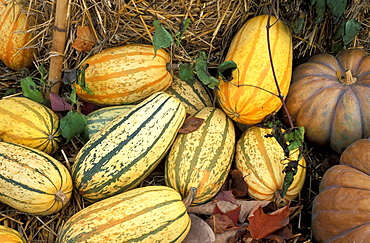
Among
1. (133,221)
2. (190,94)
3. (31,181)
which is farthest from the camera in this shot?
(190,94)

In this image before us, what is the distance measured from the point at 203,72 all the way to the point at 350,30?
39.0 inches

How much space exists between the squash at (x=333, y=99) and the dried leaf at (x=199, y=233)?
951 mm

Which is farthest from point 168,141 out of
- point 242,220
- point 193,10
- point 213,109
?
point 193,10

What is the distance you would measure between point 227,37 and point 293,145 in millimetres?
907

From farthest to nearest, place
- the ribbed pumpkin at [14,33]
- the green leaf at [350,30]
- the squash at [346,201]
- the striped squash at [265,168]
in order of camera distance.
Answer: the ribbed pumpkin at [14,33] < the green leaf at [350,30] < the striped squash at [265,168] < the squash at [346,201]

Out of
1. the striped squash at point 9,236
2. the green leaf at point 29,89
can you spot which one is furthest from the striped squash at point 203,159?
the green leaf at point 29,89

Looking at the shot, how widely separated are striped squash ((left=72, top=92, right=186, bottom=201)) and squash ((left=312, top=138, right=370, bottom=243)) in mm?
911

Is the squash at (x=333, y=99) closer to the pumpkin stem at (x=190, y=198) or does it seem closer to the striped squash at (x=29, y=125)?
the pumpkin stem at (x=190, y=198)

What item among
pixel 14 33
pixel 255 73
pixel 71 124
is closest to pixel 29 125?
pixel 71 124

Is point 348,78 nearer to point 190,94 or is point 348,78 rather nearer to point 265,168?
point 265,168

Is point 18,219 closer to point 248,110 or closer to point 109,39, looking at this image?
point 109,39

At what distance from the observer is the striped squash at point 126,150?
2.06 m

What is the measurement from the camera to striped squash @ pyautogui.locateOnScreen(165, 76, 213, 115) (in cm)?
252

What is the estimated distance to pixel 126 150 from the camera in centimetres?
208
